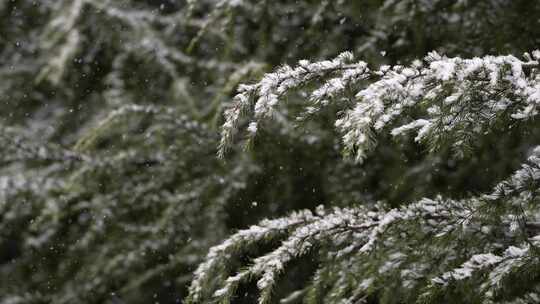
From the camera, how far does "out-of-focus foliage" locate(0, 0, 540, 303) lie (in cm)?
239

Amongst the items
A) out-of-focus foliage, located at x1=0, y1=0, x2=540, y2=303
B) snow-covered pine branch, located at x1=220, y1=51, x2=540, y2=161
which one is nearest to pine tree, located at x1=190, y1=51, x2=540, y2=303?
snow-covered pine branch, located at x1=220, y1=51, x2=540, y2=161

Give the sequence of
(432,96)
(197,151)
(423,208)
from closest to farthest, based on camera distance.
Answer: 1. (432,96)
2. (423,208)
3. (197,151)

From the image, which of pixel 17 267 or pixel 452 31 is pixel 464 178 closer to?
pixel 452 31

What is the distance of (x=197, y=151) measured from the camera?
9.68ft

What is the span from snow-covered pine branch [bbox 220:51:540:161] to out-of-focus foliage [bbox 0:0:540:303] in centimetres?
10

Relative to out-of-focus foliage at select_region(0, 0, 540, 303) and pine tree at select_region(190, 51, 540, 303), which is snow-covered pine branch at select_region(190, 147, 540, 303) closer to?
pine tree at select_region(190, 51, 540, 303)

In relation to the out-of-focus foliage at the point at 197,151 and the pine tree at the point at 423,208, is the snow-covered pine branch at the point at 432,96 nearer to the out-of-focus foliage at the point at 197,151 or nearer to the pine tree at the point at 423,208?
the pine tree at the point at 423,208

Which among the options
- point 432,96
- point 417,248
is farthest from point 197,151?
point 432,96

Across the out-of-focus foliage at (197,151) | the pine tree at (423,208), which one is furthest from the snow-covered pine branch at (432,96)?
the out-of-focus foliage at (197,151)

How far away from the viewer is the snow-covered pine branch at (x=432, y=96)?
3.97ft

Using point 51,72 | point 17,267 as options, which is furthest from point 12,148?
point 17,267

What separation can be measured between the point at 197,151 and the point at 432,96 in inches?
74.6

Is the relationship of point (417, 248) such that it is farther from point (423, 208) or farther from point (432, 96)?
point (432, 96)

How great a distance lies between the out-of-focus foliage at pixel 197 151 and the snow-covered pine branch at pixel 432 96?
104mm
